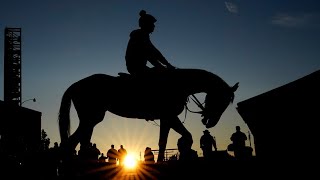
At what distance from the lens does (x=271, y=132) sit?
31.2 ft

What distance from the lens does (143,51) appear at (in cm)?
1018

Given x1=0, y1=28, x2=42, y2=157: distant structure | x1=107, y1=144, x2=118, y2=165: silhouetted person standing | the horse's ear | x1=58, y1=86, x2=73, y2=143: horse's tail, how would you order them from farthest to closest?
1. x1=0, y1=28, x2=42, y2=157: distant structure
2. x1=107, y1=144, x2=118, y2=165: silhouetted person standing
3. the horse's ear
4. x1=58, y1=86, x2=73, y2=143: horse's tail

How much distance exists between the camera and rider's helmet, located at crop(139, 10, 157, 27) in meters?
10.2

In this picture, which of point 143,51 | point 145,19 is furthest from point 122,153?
point 145,19

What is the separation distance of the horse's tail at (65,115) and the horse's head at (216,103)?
136 inches

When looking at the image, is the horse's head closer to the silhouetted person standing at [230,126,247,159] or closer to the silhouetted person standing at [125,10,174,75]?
the silhouetted person standing at [125,10,174,75]

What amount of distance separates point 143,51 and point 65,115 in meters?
2.52

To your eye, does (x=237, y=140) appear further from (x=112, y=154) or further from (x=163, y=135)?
(x=163, y=135)

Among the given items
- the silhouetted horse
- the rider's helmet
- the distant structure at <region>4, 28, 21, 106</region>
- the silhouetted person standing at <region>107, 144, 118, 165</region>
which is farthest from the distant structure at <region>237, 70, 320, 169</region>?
the distant structure at <region>4, 28, 21, 106</region>

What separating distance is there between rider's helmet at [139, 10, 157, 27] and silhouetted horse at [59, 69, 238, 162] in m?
1.37

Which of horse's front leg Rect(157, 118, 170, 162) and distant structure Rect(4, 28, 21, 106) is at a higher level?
distant structure Rect(4, 28, 21, 106)

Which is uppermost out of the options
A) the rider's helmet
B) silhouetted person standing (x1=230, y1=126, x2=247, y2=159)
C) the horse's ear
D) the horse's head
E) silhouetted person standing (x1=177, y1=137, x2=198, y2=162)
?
the rider's helmet

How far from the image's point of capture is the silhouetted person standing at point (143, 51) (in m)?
10.2

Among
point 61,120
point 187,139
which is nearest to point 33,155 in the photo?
point 61,120
